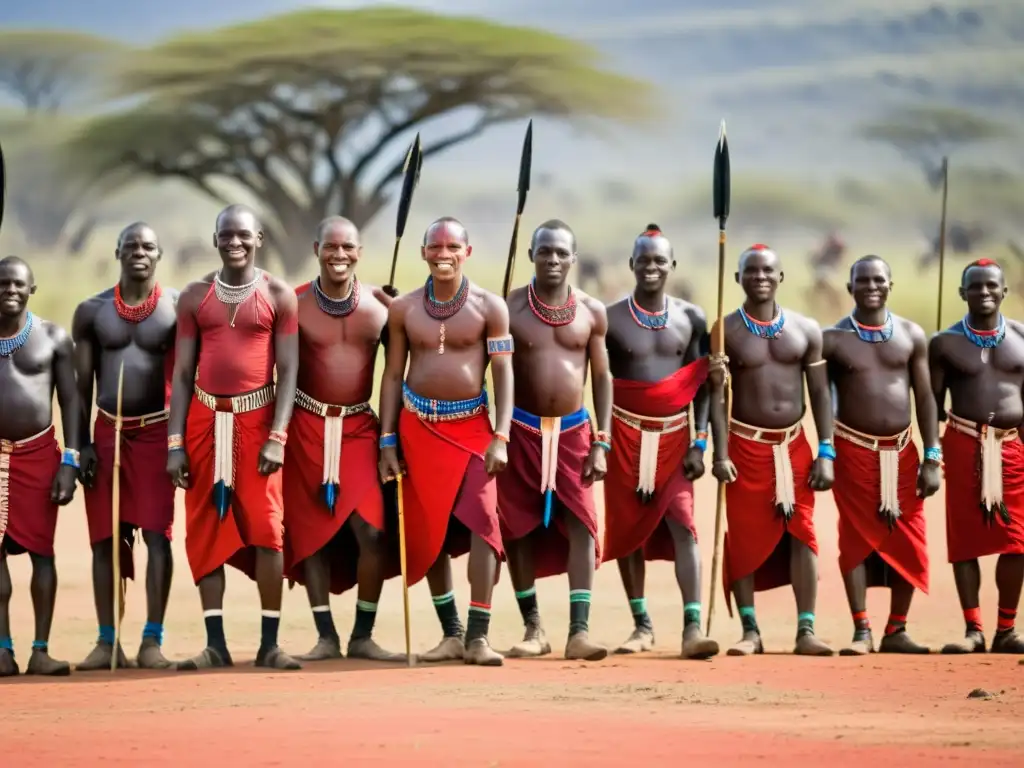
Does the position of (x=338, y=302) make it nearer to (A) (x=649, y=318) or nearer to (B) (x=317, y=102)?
(A) (x=649, y=318)

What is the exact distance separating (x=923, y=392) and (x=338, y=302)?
10.9 feet

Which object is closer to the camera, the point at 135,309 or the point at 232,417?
the point at 232,417

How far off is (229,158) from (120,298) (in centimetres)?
2900

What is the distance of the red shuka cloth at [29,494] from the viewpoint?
31.7 ft

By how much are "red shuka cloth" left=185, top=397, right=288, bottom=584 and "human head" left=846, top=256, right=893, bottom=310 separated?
336cm

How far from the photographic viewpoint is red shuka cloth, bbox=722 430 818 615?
10305mm

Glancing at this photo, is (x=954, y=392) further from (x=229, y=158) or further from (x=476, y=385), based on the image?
(x=229, y=158)

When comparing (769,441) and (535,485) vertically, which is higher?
(769,441)

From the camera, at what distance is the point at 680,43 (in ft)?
212

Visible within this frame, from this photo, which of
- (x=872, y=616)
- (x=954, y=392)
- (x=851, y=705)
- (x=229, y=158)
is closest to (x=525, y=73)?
(x=229, y=158)

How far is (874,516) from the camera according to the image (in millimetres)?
10570

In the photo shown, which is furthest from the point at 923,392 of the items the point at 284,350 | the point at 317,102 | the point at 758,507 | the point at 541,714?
the point at 317,102

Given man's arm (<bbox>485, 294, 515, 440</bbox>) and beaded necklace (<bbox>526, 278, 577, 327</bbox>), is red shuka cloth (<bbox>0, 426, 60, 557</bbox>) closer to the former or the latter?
man's arm (<bbox>485, 294, 515, 440</bbox>)

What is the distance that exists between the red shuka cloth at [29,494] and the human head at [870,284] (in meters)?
4.44
